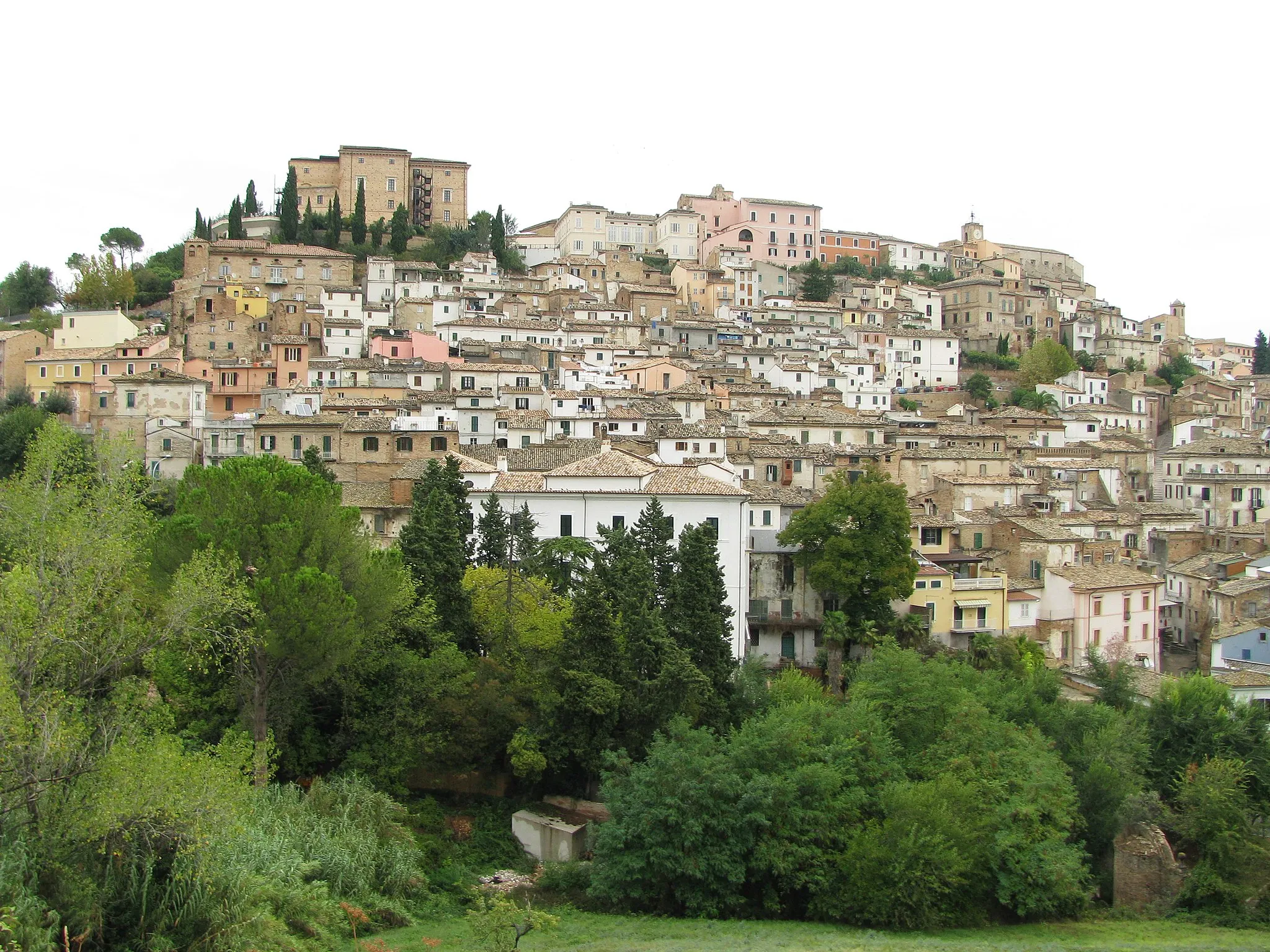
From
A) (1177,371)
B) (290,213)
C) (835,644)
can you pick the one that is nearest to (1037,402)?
(1177,371)

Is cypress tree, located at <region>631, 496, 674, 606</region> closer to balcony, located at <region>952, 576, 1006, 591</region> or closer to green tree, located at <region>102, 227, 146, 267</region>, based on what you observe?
balcony, located at <region>952, 576, 1006, 591</region>

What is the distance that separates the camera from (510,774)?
75.5ft

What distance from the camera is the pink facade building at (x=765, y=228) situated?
82.8 meters

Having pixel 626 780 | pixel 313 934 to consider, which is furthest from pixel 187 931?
pixel 626 780

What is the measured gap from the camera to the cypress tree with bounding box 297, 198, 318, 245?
6744cm

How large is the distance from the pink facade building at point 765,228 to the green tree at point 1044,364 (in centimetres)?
2167

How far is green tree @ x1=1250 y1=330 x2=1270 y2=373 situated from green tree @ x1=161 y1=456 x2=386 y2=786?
84.7 metres

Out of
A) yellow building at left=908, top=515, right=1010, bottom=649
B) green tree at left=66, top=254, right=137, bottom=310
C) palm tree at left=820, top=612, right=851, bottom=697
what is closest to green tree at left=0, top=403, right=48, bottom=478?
green tree at left=66, top=254, right=137, bottom=310

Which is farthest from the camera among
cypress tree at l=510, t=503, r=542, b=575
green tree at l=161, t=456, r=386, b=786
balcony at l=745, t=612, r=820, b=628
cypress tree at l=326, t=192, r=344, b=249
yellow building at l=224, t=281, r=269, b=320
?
cypress tree at l=326, t=192, r=344, b=249

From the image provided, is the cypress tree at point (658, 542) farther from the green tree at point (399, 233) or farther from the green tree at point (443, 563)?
the green tree at point (399, 233)

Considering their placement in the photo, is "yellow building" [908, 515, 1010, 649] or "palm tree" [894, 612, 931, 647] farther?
"yellow building" [908, 515, 1010, 649]

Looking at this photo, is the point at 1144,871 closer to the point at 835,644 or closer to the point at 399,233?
the point at 835,644

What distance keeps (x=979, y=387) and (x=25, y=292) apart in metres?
56.0

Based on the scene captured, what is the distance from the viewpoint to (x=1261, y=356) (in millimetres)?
86562
